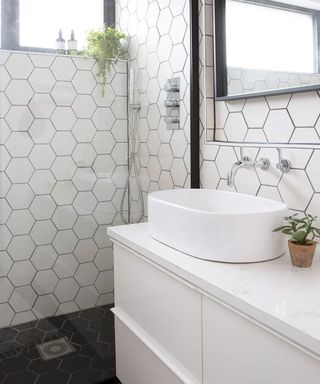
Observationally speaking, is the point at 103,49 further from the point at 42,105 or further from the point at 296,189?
the point at 296,189

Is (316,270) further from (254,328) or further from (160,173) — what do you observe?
(160,173)

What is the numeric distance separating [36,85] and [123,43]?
61cm

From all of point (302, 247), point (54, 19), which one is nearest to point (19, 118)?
point (54, 19)

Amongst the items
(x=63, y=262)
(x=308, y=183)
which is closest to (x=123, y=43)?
(x=63, y=262)

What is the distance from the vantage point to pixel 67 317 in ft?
8.10

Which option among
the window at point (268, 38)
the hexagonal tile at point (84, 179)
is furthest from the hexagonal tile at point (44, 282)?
the window at point (268, 38)

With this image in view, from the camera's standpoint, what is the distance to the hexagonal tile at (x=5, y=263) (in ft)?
7.77

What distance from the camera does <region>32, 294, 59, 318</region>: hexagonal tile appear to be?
245cm

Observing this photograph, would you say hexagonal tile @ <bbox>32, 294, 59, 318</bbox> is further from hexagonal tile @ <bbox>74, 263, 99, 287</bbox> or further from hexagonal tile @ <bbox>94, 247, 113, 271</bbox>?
hexagonal tile @ <bbox>94, 247, 113, 271</bbox>

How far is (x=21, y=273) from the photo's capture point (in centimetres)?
242

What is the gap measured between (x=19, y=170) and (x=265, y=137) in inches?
54.1

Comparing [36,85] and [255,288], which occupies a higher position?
[36,85]

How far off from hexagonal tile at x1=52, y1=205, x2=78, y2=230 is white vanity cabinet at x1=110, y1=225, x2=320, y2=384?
2.30 feet

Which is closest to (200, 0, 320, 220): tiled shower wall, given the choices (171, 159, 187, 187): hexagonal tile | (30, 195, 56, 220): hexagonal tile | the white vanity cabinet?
(171, 159, 187, 187): hexagonal tile
